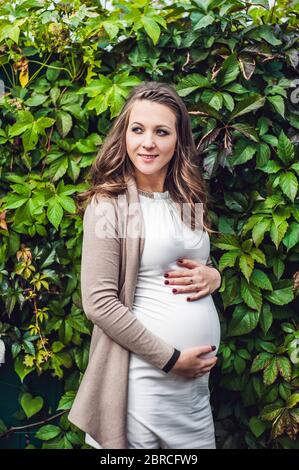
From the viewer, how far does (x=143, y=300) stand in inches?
68.3

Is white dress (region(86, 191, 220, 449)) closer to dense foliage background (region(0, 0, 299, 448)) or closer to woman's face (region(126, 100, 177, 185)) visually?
woman's face (region(126, 100, 177, 185))

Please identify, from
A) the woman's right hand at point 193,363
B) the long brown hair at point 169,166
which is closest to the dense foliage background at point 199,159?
the long brown hair at point 169,166

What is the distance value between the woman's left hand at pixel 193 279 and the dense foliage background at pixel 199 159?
0.30 meters

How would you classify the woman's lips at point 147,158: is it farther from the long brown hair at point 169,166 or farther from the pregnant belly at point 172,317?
the pregnant belly at point 172,317

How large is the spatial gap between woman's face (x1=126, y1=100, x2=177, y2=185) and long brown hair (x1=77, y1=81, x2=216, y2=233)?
3 cm

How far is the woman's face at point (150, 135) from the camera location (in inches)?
68.7

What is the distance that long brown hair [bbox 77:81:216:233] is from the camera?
70.5 inches

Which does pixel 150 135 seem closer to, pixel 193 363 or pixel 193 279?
pixel 193 279

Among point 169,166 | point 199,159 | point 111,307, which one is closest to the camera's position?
point 111,307

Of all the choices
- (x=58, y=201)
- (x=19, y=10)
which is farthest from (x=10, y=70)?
(x=58, y=201)

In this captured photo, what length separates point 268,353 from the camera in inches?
87.3

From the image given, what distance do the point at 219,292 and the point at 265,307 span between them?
0.17m

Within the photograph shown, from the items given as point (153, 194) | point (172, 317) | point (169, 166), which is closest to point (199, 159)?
point (169, 166)

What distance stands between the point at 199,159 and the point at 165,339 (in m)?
0.71
